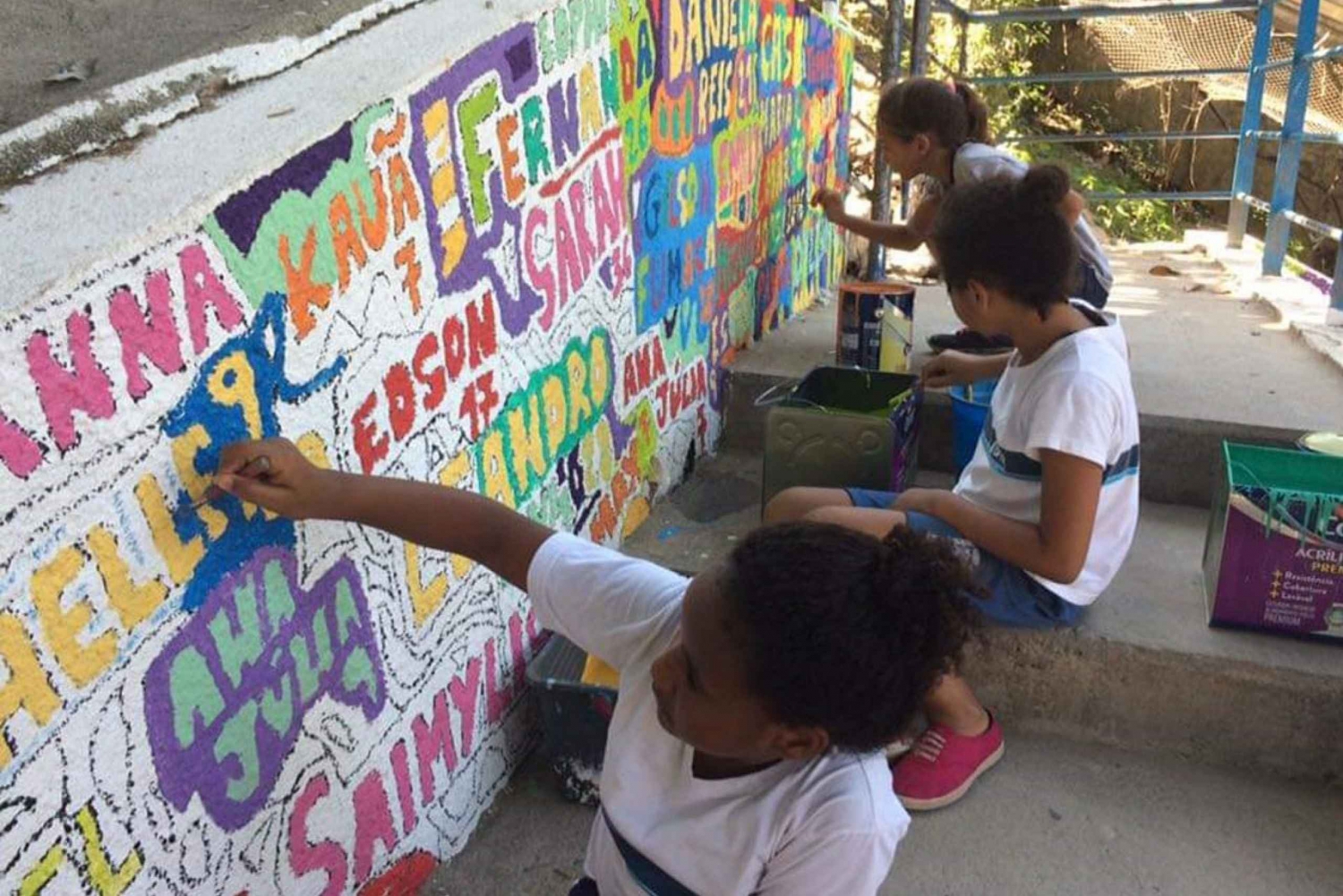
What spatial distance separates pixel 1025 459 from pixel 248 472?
1454 millimetres

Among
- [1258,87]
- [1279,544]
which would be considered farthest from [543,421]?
[1258,87]

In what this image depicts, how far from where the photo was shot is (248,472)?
132 cm

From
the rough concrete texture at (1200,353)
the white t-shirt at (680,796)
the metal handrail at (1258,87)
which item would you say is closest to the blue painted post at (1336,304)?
the metal handrail at (1258,87)

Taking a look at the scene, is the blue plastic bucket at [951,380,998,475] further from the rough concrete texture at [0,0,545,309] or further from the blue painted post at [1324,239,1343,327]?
the rough concrete texture at [0,0,545,309]

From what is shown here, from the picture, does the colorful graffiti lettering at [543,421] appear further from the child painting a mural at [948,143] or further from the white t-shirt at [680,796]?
the child painting a mural at [948,143]

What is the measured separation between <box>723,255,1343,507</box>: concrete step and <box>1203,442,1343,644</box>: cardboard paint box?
0.32 metres

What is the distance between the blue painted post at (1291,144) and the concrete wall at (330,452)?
9.52 ft

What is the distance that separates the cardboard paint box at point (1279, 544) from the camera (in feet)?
6.97

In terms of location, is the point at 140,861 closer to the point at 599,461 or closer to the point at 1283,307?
the point at 599,461

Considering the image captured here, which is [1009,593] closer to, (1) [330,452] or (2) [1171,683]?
(2) [1171,683]

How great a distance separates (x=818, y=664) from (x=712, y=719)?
0.14m

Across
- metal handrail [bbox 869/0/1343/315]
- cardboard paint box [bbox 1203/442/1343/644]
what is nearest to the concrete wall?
cardboard paint box [bbox 1203/442/1343/644]

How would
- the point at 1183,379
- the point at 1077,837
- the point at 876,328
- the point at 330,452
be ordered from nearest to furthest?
the point at 330,452 < the point at 1077,837 < the point at 1183,379 < the point at 876,328

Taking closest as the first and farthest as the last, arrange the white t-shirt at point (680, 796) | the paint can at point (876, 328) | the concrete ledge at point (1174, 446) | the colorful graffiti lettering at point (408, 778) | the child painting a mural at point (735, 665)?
the child painting a mural at point (735, 665)
the white t-shirt at point (680, 796)
the colorful graffiti lettering at point (408, 778)
the concrete ledge at point (1174, 446)
the paint can at point (876, 328)
